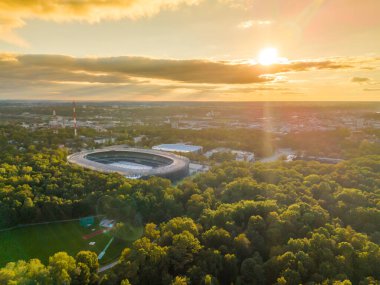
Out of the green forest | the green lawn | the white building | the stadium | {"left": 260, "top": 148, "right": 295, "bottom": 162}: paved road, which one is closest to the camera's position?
the green forest

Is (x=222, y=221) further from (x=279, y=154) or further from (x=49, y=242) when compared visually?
(x=279, y=154)

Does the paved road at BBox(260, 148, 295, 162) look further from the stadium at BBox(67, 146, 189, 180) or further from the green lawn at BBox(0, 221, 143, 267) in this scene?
the green lawn at BBox(0, 221, 143, 267)

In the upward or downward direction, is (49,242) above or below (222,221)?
below

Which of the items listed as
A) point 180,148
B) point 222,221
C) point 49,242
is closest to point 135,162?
point 180,148

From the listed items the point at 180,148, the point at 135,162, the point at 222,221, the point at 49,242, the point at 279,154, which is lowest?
the point at 279,154

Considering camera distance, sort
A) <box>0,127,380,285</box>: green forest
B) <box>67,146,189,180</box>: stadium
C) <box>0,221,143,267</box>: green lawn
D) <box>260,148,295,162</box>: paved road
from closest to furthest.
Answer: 1. <box>0,127,380,285</box>: green forest
2. <box>0,221,143,267</box>: green lawn
3. <box>67,146,189,180</box>: stadium
4. <box>260,148,295,162</box>: paved road

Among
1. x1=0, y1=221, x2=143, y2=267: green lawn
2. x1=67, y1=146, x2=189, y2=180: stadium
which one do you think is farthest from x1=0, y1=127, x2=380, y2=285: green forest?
x1=67, y1=146, x2=189, y2=180: stadium

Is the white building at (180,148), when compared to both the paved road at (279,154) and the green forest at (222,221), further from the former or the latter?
the green forest at (222,221)
